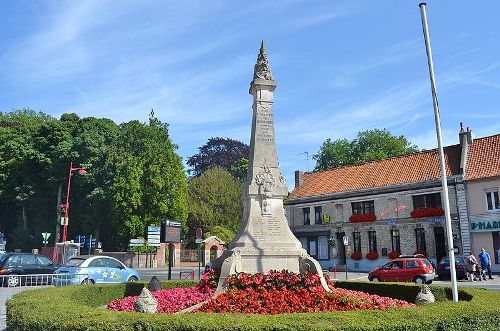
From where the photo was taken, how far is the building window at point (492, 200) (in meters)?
32.8

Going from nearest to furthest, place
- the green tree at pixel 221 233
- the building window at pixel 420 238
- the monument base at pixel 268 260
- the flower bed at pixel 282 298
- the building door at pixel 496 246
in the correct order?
the flower bed at pixel 282 298, the monument base at pixel 268 260, the building door at pixel 496 246, the building window at pixel 420 238, the green tree at pixel 221 233

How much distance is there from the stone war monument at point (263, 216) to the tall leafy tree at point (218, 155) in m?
52.8

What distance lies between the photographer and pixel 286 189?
1448 cm

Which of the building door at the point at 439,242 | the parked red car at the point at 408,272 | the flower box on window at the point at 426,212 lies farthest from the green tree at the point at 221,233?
the parked red car at the point at 408,272

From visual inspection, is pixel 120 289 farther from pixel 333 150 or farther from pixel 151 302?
pixel 333 150

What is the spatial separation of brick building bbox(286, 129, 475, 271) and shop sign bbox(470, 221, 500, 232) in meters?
0.57

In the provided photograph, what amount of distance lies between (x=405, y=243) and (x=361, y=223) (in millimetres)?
4581

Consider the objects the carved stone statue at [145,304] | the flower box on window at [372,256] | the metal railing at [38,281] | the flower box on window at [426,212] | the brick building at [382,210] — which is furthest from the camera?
the flower box on window at [372,256]

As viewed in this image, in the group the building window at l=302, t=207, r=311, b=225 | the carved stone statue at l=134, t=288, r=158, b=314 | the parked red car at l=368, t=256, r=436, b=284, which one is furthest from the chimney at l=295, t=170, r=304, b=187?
the carved stone statue at l=134, t=288, r=158, b=314

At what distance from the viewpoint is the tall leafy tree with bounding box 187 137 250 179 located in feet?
227

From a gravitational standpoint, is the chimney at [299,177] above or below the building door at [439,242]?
above

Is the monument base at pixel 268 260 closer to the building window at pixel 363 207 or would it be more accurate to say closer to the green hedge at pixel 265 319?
the green hedge at pixel 265 319

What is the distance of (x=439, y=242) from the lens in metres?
35.7

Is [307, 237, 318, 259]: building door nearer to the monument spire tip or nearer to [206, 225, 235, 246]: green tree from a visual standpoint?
[206, 225, 235, 246]: green tree
